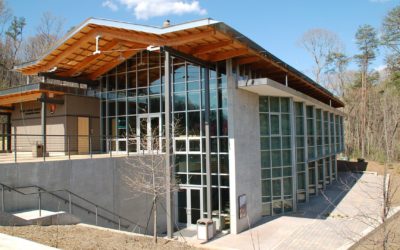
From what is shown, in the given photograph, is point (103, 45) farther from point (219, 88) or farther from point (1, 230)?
point (1, 230)

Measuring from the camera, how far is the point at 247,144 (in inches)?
700

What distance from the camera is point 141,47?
16609mm

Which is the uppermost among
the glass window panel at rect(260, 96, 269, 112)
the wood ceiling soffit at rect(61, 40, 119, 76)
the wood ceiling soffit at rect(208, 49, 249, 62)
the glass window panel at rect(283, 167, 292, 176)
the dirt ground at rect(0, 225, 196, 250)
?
the wood ceiling soffit at rect(61, 40, 119, 76)

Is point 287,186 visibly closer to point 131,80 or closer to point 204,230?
point 204,230

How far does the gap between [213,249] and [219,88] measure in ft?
27.0

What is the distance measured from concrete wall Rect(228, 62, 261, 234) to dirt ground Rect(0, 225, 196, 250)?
19.5 feet

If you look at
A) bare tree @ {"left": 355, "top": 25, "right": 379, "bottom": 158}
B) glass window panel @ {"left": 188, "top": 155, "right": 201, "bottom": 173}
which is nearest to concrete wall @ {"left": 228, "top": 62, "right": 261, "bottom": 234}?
glass window panel @ {"left": 188, "top": 155, "right": 201, "bottom": 173}

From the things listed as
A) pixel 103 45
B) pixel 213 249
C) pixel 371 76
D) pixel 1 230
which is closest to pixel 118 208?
pixel 213 249

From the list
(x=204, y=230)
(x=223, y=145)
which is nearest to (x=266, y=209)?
(x=223, y=145)

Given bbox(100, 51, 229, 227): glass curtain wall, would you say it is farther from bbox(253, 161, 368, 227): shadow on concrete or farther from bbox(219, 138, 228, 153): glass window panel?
bbox(253, 161, 368, 227): shadow on concrete

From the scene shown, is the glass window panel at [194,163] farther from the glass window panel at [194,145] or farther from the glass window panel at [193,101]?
the glass window panel at [193,101]

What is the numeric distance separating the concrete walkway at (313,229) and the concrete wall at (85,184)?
13.7ft

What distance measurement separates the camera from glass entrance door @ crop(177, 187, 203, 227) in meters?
17.4

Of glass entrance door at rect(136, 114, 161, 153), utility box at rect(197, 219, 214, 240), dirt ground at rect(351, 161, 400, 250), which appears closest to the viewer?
dirt ground at rect(351, 161, 400, 250)
